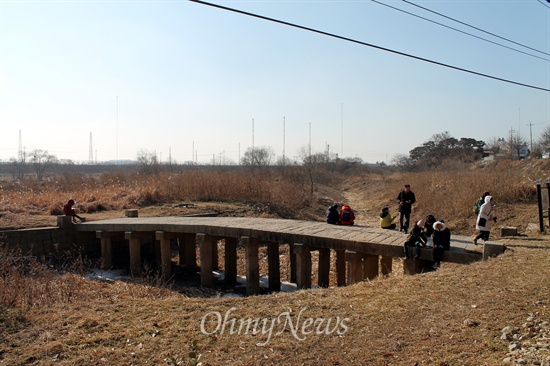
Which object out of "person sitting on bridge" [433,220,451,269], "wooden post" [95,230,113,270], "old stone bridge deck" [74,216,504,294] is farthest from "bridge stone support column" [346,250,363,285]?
"wooden post" [95,230,113,270]

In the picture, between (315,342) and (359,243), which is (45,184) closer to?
(359,243)

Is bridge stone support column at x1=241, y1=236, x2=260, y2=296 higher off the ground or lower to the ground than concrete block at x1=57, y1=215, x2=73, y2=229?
lower

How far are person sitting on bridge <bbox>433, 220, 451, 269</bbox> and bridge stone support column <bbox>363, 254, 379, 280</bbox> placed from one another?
63.4 inches

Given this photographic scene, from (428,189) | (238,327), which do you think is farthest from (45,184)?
(238,327)

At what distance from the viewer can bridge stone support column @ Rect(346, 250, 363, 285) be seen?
1000 cm

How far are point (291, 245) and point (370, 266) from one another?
319cm

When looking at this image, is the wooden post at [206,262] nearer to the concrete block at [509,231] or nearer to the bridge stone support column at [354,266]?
the bridge stone support column at [354,266]

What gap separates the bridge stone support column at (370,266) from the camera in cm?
1019

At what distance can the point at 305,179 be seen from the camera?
148 ft

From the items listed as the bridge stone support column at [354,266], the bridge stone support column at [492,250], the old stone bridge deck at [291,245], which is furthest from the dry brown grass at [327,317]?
the bridge stone support column at [354,266]

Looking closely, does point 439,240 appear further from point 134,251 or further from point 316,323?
point 134,251

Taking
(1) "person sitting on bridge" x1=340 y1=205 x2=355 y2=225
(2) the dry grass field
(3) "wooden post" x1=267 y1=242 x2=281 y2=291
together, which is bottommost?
(3) "wooden post" x1=267 y1=242 x2=281 y2=291

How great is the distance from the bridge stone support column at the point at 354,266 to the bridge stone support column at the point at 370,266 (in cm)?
10

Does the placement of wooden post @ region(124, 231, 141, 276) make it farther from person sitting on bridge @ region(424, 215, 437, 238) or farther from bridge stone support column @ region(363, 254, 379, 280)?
Result: person sitting on bridge @ region(424, 215, 437, 238)
